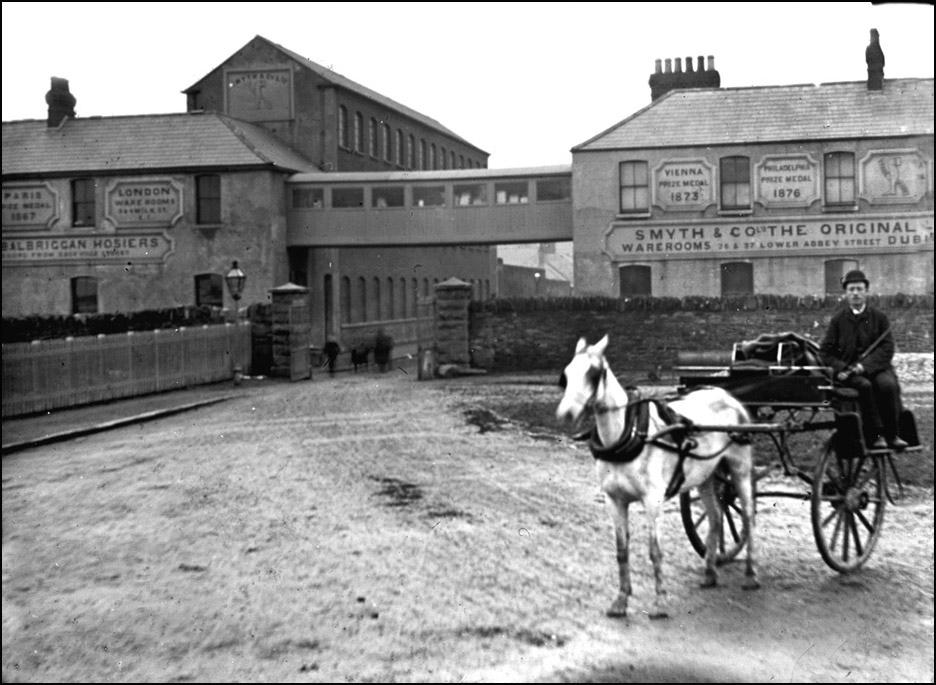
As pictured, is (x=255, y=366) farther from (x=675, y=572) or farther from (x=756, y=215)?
(x=675, y=572)

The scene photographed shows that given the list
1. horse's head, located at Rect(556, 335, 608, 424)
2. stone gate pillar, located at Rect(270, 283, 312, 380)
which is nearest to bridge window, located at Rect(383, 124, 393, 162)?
stone gate pillar, located at Rect(270, 283, 312, 380)

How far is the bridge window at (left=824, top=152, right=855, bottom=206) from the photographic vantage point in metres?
28.8

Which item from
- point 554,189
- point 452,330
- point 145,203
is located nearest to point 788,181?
point 554,189

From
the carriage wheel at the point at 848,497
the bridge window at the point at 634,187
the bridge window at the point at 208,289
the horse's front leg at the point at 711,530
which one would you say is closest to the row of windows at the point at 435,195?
the bridge window at the point at 634,187

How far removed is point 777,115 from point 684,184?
324 cm

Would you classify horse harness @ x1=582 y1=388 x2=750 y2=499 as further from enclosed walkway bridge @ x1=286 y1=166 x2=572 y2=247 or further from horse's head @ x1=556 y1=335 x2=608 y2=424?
enclosed walkway bridge @ x1=286 y1=166 x2=572 y2=247

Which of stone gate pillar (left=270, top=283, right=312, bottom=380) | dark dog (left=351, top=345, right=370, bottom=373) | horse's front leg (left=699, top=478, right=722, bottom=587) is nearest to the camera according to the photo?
horse's front leg (left=699, top=478, right=722, bottom=587)

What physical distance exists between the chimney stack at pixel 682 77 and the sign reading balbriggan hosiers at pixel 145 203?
16.9 m

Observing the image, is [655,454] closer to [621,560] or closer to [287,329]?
[621,560]

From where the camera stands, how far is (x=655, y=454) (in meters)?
6.73

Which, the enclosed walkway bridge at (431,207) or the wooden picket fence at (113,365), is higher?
the enclosed walkway bridge at (431,207)

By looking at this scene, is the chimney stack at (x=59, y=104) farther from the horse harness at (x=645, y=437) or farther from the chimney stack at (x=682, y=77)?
the horse harness at (x=645, y=437)

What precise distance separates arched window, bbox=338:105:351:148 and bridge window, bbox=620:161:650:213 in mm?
16029

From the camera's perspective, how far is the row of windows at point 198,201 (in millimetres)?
36094
